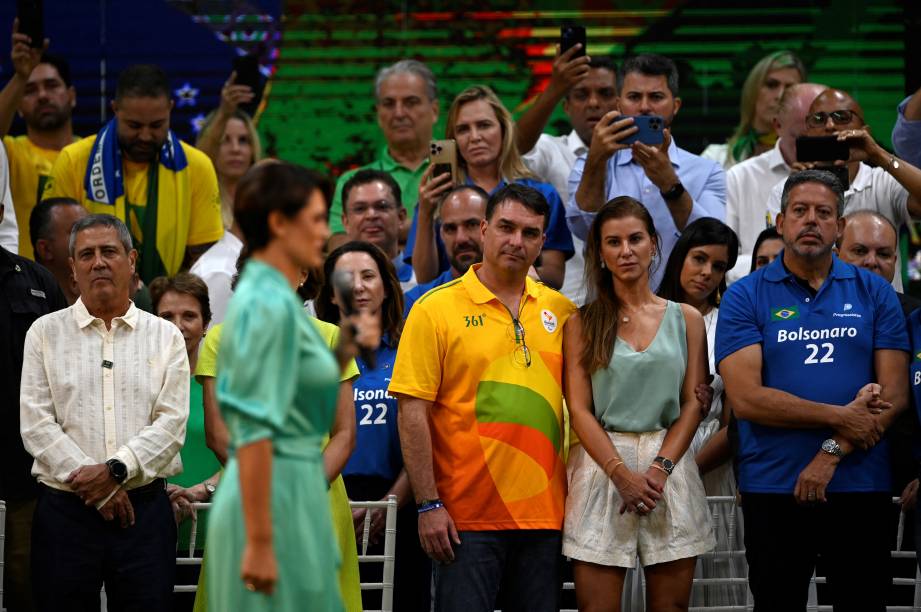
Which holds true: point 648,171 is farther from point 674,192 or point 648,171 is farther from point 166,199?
point 166,199

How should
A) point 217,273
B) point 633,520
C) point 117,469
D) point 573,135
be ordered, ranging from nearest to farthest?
point 117,469
point 633,520
point 217,273
point 573,135

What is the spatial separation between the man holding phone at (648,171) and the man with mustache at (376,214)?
0.86m

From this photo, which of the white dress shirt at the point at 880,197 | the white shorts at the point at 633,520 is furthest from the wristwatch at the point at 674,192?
the white shorts at the point at 633,520

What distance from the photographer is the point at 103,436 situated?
5090 mm

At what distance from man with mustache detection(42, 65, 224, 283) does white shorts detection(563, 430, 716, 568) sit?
2954 millimetres

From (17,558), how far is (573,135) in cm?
367

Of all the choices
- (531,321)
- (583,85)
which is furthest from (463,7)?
(531,321)

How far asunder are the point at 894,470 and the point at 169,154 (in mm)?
3858

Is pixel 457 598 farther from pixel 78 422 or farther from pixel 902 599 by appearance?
pixel 902 599

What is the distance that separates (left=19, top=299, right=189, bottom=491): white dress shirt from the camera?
5023 millimetres

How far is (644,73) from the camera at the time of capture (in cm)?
686

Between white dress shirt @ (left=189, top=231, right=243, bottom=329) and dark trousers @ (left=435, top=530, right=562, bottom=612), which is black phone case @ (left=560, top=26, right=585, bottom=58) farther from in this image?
dark trousers @ (left=435, top=530, right=562, bottom=612)

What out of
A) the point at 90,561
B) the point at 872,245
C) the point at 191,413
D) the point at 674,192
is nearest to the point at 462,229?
the point at 674,192

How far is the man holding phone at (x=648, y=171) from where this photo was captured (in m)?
6.18
